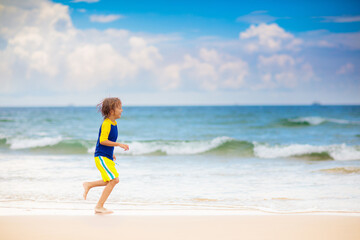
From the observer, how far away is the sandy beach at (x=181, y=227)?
3.79 meters

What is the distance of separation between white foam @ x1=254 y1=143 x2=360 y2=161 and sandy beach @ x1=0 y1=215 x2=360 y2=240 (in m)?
8.91

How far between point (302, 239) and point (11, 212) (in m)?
3.67

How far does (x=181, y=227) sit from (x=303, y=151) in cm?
1081

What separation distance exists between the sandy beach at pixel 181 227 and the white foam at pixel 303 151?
891 cm

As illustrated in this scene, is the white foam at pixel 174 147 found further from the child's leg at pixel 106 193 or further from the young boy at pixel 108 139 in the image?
the young boy at pixel 108 139

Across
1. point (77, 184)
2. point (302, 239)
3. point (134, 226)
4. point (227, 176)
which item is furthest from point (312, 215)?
point (77, 184)

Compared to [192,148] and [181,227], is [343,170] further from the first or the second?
[192,148]

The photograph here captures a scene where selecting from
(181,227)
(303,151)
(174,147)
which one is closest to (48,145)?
(174,147)

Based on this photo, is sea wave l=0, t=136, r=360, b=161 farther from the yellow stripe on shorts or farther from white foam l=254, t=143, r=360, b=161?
the yellow stripe on shorts

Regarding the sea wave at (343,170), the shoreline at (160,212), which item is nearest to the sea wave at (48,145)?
the sea wave at (343,170)

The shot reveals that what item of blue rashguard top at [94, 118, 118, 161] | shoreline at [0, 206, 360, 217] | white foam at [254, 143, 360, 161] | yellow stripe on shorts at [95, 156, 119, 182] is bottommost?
white foam at [254, 143, 360, 161]

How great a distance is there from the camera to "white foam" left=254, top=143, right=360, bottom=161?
42.3 feet

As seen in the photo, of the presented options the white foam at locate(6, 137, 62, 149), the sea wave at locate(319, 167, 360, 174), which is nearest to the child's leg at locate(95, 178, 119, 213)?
the sea wave at locate(319, 167, 360, 174)

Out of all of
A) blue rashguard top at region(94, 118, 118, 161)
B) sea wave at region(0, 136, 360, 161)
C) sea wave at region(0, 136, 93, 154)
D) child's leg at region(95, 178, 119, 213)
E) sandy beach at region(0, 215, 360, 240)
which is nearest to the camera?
sandy beach at region(0, 215, 360, 240)
